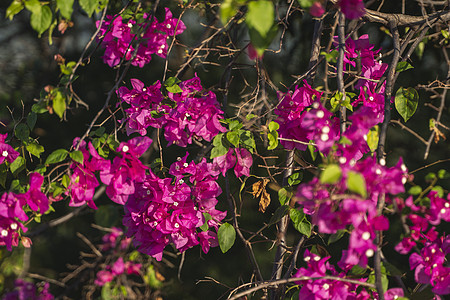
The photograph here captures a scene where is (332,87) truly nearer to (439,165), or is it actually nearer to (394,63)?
(439,165)

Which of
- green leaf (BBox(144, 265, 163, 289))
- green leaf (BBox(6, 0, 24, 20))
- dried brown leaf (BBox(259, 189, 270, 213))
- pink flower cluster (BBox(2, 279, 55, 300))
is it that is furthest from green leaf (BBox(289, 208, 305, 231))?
green leaf (BBox(144, 265, 163, 289))

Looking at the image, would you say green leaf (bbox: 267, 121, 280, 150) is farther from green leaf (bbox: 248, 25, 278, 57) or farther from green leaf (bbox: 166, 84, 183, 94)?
green leaf (bbox: 248, 25, 278, 57)

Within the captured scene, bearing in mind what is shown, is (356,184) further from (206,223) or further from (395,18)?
(395,18)

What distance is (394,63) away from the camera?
110cm

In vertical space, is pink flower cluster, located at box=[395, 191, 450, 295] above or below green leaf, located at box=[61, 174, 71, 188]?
below

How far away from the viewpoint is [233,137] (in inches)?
45.7

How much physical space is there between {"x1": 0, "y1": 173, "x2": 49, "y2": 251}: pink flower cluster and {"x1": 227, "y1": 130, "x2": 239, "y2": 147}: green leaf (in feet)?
1.36

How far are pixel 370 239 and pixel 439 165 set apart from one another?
5.62 ft

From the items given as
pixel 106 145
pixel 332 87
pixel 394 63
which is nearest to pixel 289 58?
pixel 332 87

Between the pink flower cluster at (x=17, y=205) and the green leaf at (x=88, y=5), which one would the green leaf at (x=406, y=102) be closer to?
the green leaf at (x=88, y=5)

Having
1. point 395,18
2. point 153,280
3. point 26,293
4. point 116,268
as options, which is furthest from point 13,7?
point 153,280

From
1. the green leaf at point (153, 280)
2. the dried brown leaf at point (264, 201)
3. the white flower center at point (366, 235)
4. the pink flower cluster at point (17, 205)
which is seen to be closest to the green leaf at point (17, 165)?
the pink flower cluster at point (17, 205)

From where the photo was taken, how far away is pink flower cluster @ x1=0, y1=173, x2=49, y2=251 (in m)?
1.01

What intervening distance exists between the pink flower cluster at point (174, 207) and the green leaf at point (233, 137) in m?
0.09
